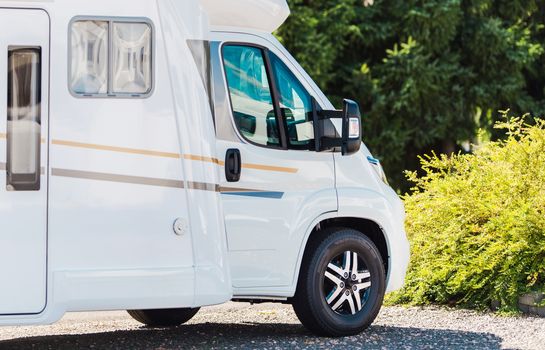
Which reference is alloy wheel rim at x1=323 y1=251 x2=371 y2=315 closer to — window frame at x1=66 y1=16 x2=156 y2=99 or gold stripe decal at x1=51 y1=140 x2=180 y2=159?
gold stripe decal at x1=51 y1=140 x2=180 y2=159

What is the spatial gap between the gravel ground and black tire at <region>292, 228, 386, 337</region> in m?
0.12

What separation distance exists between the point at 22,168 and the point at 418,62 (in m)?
14.4

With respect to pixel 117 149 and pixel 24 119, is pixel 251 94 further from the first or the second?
pixel 24 119

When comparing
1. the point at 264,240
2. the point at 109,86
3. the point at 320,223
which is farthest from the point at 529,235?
the point at 109,86

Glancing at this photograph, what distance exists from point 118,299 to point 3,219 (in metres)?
0.83

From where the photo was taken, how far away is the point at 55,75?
22.8ft

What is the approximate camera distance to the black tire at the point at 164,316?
370 inches

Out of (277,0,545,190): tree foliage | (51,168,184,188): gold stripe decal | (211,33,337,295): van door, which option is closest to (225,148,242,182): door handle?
(211,33,337,295): van door

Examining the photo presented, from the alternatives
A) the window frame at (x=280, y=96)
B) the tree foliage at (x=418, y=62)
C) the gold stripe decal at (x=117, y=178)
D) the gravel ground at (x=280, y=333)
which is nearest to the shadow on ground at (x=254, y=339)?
the gravel ground at (x=280, y=333)

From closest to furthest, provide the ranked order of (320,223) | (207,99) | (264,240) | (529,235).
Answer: (207,99) → (264,240) → (320,223) → (529,235)

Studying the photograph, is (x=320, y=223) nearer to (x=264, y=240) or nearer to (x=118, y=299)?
(x=264, y=240)

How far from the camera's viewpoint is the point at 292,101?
321 inches

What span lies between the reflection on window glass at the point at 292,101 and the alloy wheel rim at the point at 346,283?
0.92 m

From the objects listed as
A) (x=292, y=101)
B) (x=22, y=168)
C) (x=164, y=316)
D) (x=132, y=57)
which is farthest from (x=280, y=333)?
(x=22, y=168)
